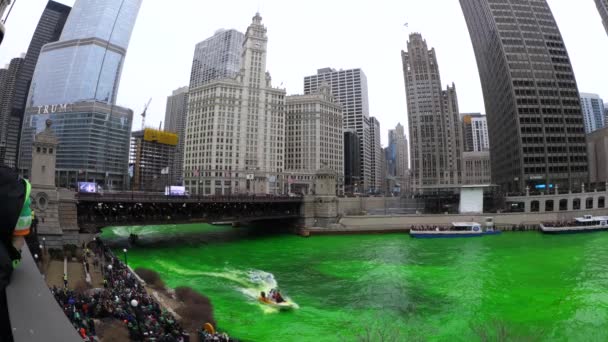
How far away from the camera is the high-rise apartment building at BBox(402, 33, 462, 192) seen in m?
193

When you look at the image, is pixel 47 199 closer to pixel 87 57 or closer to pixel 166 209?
pixel 166 209

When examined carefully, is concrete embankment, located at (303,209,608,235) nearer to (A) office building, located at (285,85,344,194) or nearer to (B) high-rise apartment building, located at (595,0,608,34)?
(B) high-rise apartment building, located at (595,0,608,34)

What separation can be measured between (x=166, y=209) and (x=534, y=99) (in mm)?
118593

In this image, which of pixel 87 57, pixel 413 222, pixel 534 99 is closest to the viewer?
pixel 413 222

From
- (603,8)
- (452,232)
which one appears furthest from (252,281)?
(603,8)

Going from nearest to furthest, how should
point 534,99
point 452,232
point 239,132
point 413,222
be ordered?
point 452,232, point 413,222, point 534,99, point 239,132

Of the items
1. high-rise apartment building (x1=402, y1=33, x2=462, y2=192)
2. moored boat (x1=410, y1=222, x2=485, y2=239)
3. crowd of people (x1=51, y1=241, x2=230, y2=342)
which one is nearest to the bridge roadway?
moored boat (x1=410, y1=222, x2=485, y2=239)

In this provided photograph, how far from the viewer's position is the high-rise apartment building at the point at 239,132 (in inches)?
5901

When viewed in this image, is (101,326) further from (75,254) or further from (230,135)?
(230,135)

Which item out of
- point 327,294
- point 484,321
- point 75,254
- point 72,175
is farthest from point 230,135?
point 484,321

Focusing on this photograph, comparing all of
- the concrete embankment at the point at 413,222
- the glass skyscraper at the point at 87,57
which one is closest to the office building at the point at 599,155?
the concrete embankment at the point at 413,222

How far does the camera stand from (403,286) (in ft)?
115

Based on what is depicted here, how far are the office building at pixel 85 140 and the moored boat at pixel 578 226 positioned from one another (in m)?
157

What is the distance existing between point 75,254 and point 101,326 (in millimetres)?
26169
